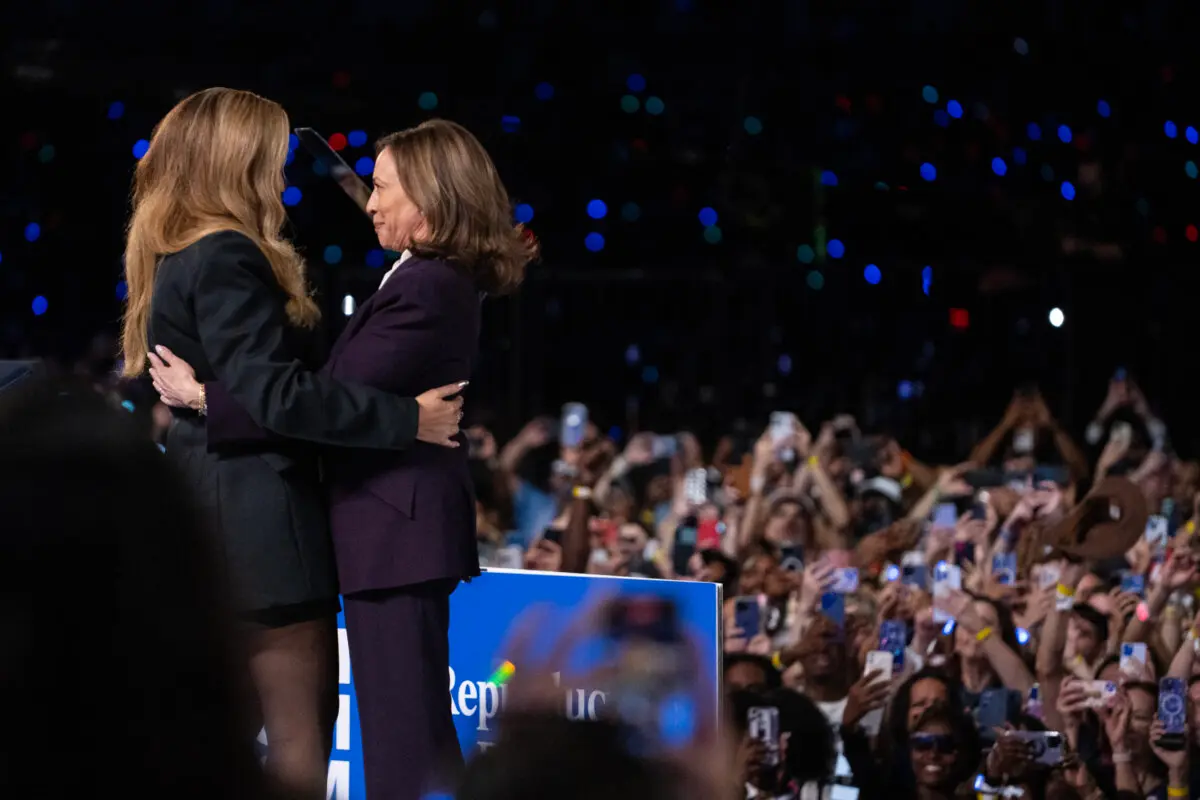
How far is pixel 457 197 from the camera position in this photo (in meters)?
2.32

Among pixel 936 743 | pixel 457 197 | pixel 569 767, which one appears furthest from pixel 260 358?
pixel 936 743

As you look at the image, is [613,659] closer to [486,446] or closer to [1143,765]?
[1143,765]

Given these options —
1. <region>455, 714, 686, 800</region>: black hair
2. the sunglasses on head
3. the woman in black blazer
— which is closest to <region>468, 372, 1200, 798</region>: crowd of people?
the sunglasses on head

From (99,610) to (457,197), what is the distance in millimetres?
1805

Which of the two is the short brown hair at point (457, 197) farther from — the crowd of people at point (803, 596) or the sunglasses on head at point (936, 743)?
the sunglasses on head at point (936, 743)

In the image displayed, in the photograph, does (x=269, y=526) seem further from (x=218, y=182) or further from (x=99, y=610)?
(x=99, y=610)

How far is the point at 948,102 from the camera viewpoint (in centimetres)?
844

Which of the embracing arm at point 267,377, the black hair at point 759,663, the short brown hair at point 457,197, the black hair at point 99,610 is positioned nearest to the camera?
the black hair at point 99,610

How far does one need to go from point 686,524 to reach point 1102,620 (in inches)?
74.7

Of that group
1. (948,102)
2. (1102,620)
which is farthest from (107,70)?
(1102,620)

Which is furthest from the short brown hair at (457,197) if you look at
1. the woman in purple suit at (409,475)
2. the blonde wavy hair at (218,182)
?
the blonde wavy hair at (218,182)

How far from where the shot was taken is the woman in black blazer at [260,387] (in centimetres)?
218

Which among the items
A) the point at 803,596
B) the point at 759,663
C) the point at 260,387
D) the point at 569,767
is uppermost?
the point at 260,387

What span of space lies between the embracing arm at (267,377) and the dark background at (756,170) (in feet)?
16.9
